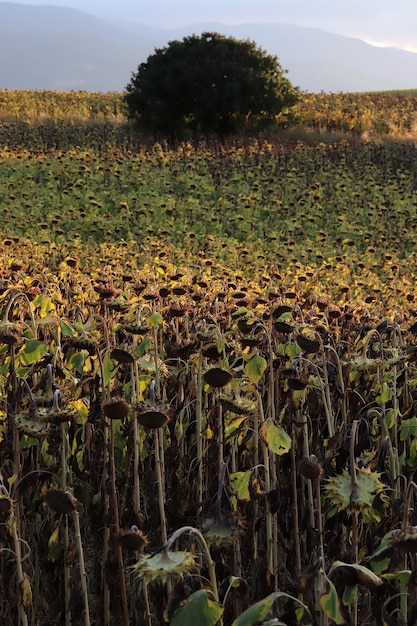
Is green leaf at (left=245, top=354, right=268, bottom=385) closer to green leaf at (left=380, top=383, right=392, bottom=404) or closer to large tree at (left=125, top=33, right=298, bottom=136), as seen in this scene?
green leaf at (left=380, top=383, right=392, bottom=404)

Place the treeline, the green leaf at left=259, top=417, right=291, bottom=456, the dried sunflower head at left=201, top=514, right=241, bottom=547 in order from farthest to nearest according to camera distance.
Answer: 1. the treeline
2. the green leaf at left=259, top=417, right=291, bottom=456
3. the dried sunflower head at left=201, top=514, right=241, bottom=547

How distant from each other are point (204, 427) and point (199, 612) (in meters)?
1.74

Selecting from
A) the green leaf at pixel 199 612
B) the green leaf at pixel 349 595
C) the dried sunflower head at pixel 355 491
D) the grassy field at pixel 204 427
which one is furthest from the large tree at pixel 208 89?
the green leaf at pixel 199 612

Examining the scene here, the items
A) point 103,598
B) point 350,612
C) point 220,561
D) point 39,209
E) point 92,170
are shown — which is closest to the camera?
point 350,612

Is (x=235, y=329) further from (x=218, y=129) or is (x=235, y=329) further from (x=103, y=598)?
(x=218, y=129)

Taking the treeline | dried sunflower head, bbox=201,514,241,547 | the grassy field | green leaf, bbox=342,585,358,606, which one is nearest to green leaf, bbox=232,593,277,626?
the grassy field

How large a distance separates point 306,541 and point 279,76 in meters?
18.5

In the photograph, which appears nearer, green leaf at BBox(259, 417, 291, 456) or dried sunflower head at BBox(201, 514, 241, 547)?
dried sunflower head at BBox(201, 514, 241, 547)

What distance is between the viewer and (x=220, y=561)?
2592 mm

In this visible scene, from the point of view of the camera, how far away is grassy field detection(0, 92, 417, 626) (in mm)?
1729

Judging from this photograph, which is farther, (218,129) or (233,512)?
(218,129)

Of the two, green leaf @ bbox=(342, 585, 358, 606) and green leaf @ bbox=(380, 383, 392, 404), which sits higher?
green leaf @ bbox=(342, 585, 358, 606)

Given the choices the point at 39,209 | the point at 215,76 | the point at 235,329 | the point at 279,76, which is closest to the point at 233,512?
the point at 235,329

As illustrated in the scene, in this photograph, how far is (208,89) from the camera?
1858cm
